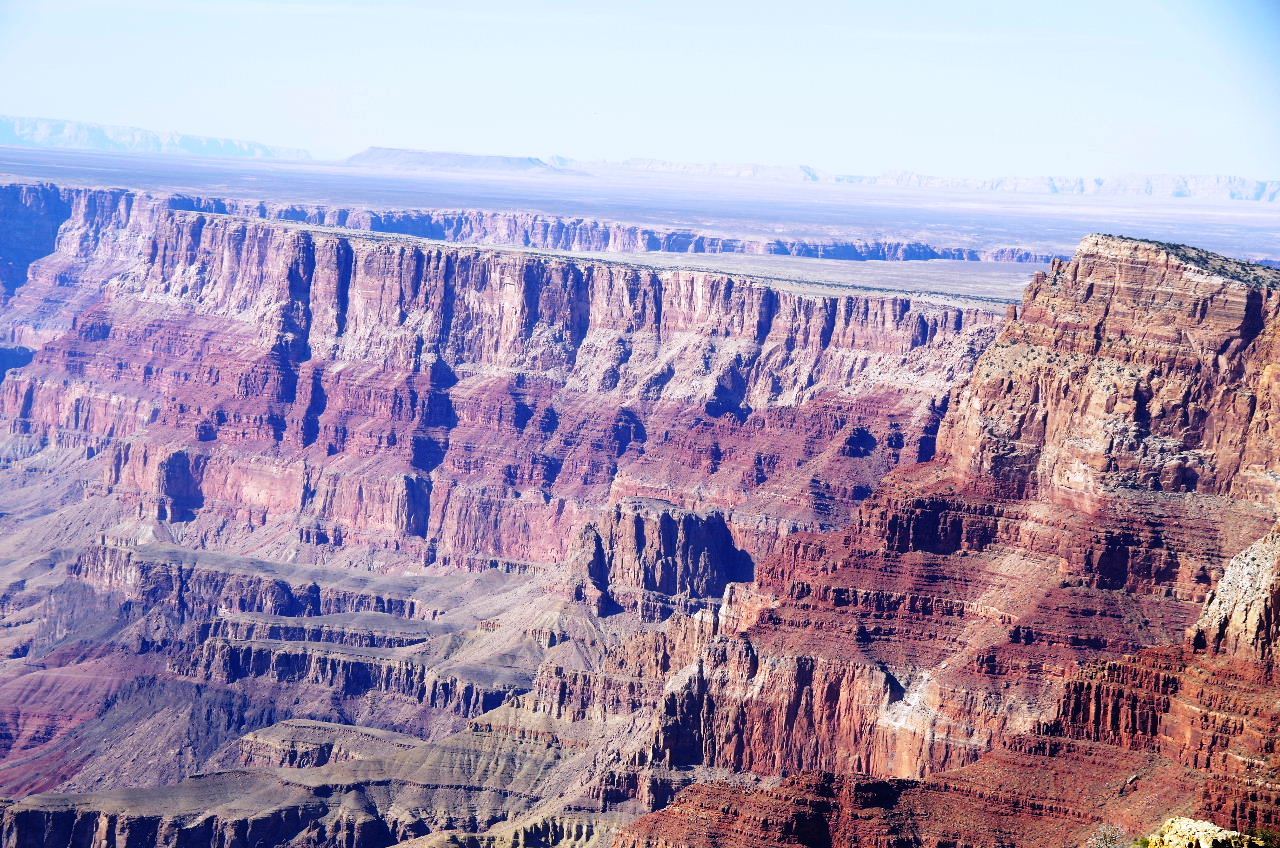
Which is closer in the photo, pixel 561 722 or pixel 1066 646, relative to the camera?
pixel 1066 646

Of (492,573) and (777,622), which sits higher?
(777,622)

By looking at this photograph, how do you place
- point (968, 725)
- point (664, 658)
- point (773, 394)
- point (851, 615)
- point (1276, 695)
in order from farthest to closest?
point (773, 394) < point (664, 658) < point (851, 615) < point (968, 725) < point (1276, 695)

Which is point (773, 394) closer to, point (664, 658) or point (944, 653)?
point (664, 658)

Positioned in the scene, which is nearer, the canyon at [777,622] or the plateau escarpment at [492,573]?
the canyon at [777,622]

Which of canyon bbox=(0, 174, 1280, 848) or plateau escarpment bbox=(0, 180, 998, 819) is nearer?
canyon bbox=(0, 174, 1280, 848)

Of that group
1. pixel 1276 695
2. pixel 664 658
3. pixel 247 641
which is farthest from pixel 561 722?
pixel 1276 695

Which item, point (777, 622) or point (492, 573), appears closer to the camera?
point (777, 622)

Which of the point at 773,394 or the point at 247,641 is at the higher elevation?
the point at 773,394

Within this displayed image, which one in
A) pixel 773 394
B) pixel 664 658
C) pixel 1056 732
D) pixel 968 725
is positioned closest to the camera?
pixel 1056 732
